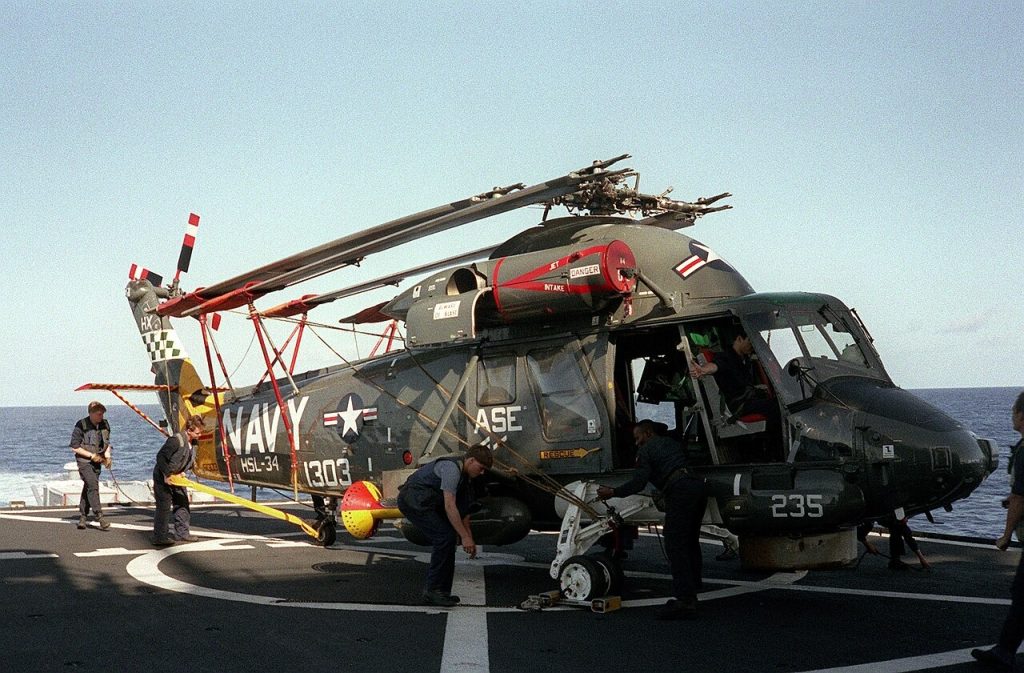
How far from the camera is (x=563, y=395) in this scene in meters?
10.5

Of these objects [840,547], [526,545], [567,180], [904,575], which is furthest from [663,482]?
[526,545]

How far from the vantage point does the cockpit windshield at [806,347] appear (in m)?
9.35

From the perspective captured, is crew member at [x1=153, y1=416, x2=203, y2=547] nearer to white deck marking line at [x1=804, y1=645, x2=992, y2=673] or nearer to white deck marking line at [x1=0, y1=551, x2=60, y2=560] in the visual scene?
white deck marking line at [x1=0, y1=551, x2=60, y2=560]

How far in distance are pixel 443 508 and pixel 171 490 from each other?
6.23 meters

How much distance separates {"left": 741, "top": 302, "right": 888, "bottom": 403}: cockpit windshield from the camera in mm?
9352

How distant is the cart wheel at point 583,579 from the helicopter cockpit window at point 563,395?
4.81 feet

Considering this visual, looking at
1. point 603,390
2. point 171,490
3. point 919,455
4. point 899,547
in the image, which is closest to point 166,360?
point 171,490

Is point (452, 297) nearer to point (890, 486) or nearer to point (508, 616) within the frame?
point (508, 616)

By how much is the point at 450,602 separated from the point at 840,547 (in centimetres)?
391

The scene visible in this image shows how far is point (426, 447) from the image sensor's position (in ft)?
36.9

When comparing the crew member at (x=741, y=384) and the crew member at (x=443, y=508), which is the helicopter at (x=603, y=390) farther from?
the crew member at (x=443, y=508)

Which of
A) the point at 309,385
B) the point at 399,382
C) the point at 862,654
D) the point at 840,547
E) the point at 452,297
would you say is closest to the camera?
the point at 862,654

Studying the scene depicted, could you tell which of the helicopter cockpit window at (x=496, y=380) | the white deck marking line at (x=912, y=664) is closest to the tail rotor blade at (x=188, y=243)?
the helicopter cockpit window at (x=496, y=380)

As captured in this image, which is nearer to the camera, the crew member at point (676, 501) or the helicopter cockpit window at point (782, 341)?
the crew member at point (676, 501)
